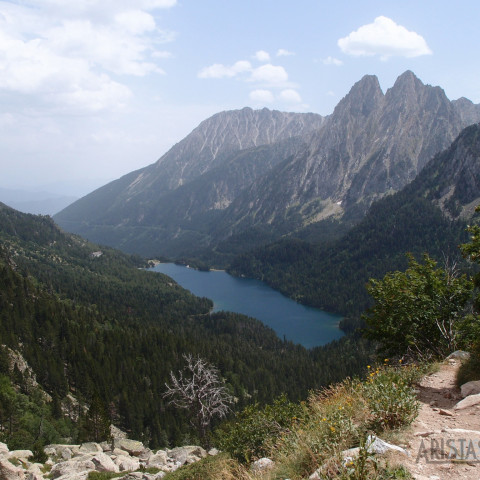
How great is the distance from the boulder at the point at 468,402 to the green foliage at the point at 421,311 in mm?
10846

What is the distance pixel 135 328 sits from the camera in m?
149

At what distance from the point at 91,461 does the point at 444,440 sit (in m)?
30.0

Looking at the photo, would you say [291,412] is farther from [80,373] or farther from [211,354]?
[211,354]

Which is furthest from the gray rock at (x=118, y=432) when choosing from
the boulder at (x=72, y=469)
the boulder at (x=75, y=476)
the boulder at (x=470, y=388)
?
the boulder at (x=470, y=388)

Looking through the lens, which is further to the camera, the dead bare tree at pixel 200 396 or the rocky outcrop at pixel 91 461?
the dead bare tree at pixel 200 396

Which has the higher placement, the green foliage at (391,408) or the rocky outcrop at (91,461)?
the green foliage at (391,408)

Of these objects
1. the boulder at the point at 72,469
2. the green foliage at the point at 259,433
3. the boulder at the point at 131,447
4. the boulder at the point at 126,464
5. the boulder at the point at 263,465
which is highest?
the boulder at the point at 263,465

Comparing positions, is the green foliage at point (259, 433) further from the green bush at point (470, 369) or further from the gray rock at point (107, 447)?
the gray rock at point (107, 447)

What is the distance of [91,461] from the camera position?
103ft

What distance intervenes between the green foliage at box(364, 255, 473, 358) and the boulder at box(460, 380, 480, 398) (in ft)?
29.5

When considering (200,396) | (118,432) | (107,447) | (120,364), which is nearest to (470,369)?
(200,396)

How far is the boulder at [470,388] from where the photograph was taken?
1592 centimetres

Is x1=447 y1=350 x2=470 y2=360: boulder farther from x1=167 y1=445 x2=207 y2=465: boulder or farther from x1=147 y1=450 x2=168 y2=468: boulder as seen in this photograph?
x1=147 y1=450 x2=168 y2=468: boulder

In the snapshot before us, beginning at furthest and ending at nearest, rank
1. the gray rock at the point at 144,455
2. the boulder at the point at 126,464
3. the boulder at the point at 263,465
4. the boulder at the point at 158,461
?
the gray rock at the point at 144,455
the boulder at the point at 158,461
the boulder at the point at 126,464
the boulder at the point at 263,465
